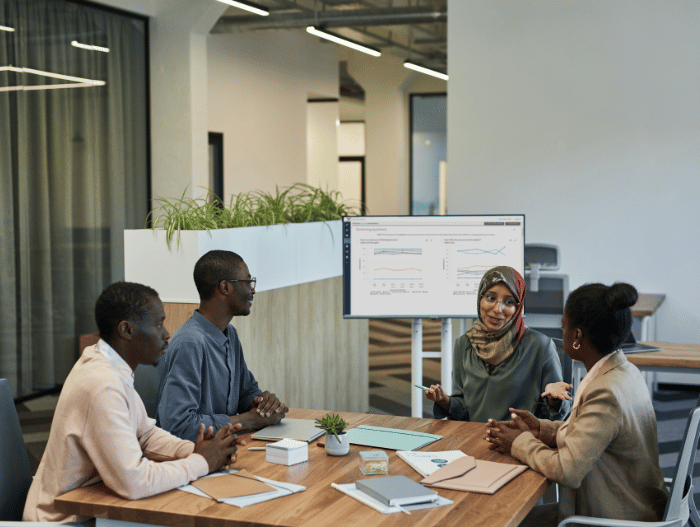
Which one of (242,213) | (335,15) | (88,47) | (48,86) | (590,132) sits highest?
(335,15)

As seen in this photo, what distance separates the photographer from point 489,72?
22.5 ft

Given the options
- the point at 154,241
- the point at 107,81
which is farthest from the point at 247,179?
the point at 154,241

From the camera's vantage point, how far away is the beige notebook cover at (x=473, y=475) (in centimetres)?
201

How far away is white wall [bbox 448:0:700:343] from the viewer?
21.1 feet

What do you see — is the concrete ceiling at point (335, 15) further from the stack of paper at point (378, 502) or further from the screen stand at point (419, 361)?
the stack of paper at point (378, 502)

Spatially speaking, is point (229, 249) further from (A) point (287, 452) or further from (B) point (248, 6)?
(B) point (248, 6)

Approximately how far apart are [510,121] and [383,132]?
7.28m

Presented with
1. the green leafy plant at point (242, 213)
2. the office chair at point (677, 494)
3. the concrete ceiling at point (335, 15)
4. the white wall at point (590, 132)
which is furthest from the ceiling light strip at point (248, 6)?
the office chair at point (677, 494)

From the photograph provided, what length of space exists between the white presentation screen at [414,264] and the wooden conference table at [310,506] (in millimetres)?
1625

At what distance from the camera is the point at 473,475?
6.87ft

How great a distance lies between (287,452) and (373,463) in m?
0.26

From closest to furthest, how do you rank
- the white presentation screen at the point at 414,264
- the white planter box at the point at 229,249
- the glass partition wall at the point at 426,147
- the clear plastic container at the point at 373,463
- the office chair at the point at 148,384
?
1. the clear plastic container at the point at 373,463
2. the office chair at the point at 148,384
3. the white presentation screen at the point at 414,264
4. the white planter box at the point at 229,249
5. the glass partition wall at the point at 426,147

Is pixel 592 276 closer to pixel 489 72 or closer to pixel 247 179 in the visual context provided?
pixel 489 72

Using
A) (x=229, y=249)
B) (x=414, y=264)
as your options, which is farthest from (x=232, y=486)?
(x=229, y=249)
